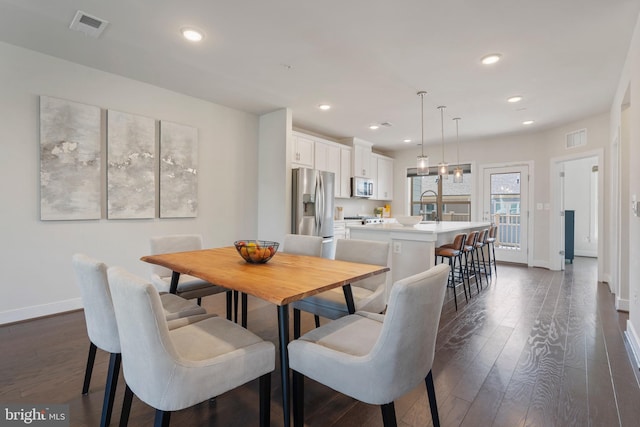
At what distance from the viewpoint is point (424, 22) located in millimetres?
2432

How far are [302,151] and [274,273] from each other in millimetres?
3763

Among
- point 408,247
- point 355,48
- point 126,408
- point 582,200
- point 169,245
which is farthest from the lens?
point 582,200

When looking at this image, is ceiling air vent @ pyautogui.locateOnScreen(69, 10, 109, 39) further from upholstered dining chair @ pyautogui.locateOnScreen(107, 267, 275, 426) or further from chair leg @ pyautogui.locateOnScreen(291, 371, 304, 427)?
chair leg @ pyautogui.locateOnScreen(291, 371, 304, 427)

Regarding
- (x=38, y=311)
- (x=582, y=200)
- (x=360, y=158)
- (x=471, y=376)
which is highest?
(x=360, y=158)

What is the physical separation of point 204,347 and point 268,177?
11.9 ft

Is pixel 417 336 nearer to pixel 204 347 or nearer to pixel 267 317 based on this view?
pixel 204 347

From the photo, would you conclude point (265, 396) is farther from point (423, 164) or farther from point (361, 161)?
point (361, 161)

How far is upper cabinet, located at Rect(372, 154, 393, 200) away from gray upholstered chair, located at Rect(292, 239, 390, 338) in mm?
4756

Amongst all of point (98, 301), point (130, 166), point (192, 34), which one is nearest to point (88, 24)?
point (192, 34)

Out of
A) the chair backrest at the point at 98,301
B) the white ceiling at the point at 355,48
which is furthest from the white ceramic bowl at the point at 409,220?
the chair backrest at the point at 98,301

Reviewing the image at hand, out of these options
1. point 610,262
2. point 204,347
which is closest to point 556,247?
point 610,262

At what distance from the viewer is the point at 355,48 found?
111 inches

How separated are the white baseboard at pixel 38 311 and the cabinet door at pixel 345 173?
4.35 meters

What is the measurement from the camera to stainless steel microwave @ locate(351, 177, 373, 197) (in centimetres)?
633
